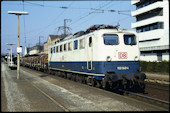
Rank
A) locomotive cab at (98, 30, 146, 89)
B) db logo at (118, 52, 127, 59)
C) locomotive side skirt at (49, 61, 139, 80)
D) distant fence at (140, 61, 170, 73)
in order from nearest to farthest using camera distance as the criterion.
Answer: locomotive cab at (98, 30, 146, 89) → locomotive side skirt at (49, 61, 139, 80) → db logo at (118, 52, 127, 59) → distant fence at (140, 61, 170, 73)

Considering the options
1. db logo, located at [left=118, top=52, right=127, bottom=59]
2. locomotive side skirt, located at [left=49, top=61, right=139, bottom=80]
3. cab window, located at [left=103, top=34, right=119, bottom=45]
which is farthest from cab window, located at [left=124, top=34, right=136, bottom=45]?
locomotive side skirt, located at [left=49, top=61, right=139, bottom=80]

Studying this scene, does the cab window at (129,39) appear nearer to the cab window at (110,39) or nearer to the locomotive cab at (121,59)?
the locomotive cab at (121,59)

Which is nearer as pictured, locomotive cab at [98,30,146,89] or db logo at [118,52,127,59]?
locomotive cab at [98,30,146,89]

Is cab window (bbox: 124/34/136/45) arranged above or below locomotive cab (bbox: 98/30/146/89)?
above

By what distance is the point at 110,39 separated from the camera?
1154 cm

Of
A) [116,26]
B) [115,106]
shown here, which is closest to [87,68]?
[116,26]

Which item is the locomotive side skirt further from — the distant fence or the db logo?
the distant fence

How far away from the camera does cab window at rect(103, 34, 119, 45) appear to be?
11.4 m

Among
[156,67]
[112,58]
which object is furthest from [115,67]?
[156,67]

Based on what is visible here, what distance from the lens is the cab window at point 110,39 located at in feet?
37.5

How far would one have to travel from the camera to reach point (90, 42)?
40.5ft

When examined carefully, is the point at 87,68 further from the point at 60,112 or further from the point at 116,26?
the point at 60,112

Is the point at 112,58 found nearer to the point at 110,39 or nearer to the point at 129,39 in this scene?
the point at 110,39

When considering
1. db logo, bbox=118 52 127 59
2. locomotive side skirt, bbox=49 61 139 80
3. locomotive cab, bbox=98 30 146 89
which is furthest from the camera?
db logo, bbox=118 52 127 59
